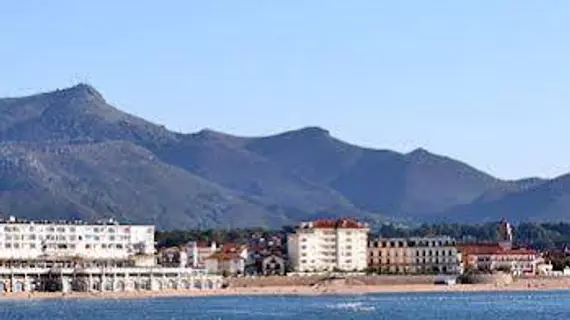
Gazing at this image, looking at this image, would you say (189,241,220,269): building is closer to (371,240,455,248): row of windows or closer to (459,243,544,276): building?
(371,240,455,248): row of windows

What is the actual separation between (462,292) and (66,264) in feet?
91.9

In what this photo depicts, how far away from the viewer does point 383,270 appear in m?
135

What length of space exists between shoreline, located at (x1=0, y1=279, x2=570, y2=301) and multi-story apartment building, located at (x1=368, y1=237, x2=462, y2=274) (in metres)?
6.88

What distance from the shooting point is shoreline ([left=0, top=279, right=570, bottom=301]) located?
106 m

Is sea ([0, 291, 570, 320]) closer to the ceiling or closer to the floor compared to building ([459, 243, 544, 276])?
closer to the floor

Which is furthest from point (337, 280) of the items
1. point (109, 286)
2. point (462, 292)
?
point (109, 286)

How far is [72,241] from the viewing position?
129000 millimetres

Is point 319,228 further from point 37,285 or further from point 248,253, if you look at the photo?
point 37,285

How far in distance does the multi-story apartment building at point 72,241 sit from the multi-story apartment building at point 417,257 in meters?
18.5

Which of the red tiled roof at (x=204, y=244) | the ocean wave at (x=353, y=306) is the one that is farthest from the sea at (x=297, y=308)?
the red tiled roof at (x=204, y=244)

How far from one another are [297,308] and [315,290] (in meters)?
31.1

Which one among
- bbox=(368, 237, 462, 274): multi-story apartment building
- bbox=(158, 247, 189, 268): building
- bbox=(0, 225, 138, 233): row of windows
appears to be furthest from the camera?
bbox=(368, 237, 462, 274): multi-story apartment building

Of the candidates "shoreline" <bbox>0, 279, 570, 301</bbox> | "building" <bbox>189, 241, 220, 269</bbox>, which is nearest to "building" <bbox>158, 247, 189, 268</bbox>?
"building" <bbox>189, 241, 220, 269</bbox>

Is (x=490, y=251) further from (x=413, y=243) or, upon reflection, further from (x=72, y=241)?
(x=72, y=241)
